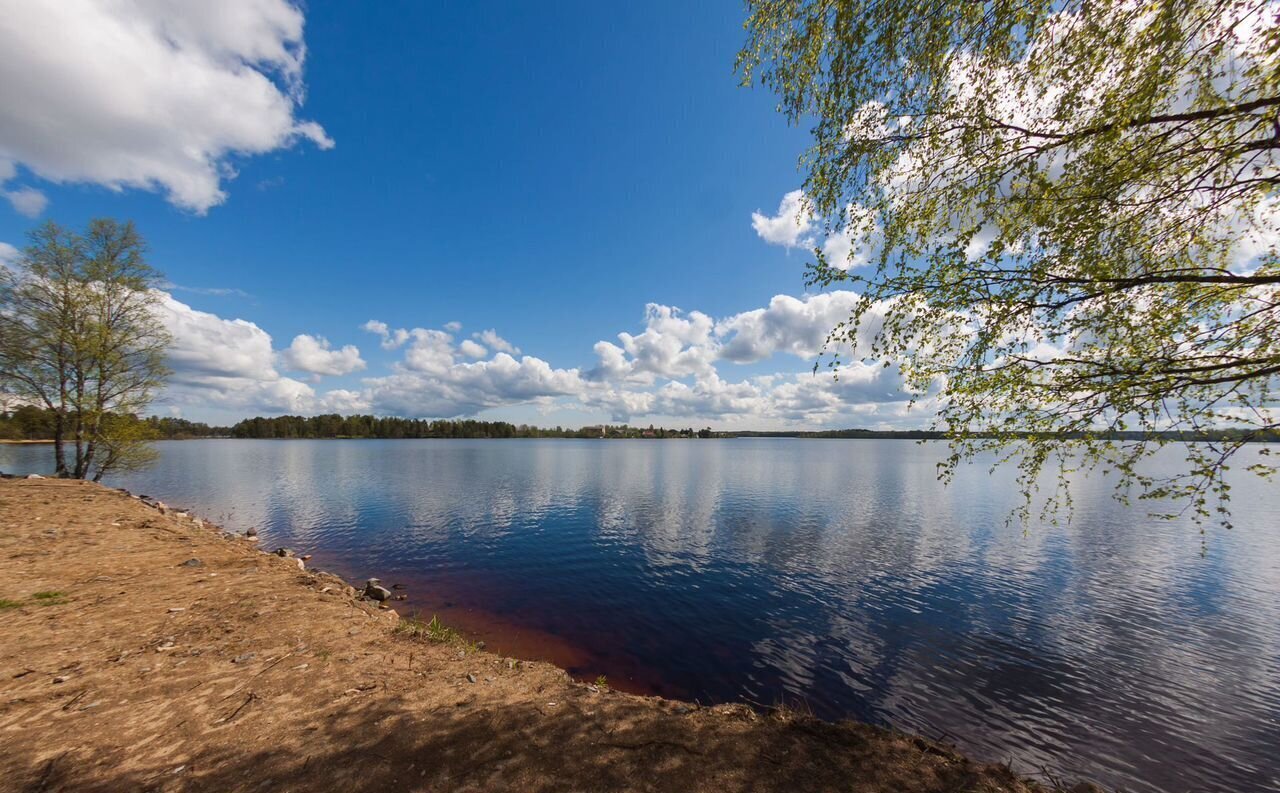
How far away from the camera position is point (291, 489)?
50.8 metres

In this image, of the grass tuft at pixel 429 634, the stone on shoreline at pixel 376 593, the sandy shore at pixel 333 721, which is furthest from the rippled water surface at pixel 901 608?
the sandy shore at pixel 333 721

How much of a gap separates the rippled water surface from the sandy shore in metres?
5.66

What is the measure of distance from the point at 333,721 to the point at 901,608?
69.4 feet

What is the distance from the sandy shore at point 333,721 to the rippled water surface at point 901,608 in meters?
5.66

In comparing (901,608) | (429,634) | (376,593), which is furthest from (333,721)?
(901,608)

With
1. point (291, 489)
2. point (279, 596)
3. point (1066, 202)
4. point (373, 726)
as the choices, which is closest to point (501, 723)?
point (373, 726)

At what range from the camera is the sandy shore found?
20.1 ft

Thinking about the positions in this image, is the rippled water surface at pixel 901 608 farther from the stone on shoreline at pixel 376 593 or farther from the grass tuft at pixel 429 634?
the grass tuft at pixel 429 634

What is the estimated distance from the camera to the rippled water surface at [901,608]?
40.2ft

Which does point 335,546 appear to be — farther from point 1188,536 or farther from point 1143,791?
point 1188,536

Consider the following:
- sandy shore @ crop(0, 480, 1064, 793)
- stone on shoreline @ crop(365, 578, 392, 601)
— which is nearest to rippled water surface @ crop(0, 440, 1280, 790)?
stone on shoreline @ crop(365, 578, 392, 601)

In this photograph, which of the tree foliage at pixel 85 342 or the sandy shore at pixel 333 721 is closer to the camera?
the sandy shore at pixel 333 721

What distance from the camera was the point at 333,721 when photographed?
7254 millimetres

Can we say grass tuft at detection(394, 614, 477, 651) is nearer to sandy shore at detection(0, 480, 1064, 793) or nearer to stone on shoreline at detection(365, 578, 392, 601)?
sandy shore at detection(0, 480, 1064, 793)
